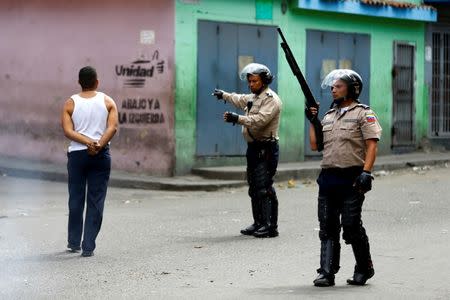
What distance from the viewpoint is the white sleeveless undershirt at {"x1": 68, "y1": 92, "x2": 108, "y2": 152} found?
10492 mm

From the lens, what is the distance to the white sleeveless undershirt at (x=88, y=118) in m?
10.5

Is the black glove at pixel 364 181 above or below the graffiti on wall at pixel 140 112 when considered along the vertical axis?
below

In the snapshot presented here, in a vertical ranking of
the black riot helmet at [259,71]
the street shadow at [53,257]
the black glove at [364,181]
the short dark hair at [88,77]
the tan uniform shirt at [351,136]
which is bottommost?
the street shadow at [53,257]

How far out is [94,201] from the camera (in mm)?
10469

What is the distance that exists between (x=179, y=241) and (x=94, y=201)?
1.29 meters

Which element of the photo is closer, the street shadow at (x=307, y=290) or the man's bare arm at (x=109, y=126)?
the street shadow at (x=307, y=290)

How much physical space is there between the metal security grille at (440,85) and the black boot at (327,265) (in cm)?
1596

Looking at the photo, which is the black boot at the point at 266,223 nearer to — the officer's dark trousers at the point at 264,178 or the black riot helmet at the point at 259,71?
the officer's dark trousers at the point at 264,178

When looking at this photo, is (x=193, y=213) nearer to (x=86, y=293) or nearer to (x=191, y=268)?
(x=191, y=268)

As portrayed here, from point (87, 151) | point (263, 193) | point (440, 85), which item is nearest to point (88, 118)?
point (87, 151)

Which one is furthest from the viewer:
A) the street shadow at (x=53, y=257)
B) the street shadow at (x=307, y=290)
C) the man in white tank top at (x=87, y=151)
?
the man in white tank top at (x=87, y=151)

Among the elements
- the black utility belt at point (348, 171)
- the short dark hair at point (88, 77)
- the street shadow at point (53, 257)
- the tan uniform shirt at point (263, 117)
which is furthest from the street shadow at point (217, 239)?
the black utility belt at point (348, 171)

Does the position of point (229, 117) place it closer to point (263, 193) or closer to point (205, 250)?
point (263, 193)

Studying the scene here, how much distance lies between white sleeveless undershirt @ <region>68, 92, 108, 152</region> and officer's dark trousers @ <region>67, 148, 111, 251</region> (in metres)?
0.14
